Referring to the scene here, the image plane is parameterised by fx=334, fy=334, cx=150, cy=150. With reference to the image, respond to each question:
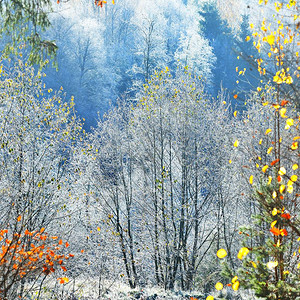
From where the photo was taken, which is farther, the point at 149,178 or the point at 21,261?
the point at 149,178

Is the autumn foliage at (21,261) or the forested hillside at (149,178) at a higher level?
the forested hillside at (149,178)

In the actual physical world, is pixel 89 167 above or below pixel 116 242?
above

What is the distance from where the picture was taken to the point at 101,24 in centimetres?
3953

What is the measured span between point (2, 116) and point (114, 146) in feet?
16.6

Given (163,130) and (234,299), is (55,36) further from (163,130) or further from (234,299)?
(234,299)

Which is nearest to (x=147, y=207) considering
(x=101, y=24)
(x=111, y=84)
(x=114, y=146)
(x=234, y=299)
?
(x=114, y=146)

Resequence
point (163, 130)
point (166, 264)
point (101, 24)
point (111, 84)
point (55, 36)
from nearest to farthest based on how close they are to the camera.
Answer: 1. point (166, 264)
2. point (163, 130)
3. point (55, 36)
4. point (111, 84)
5. point (101, 24)

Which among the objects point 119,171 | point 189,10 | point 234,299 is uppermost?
point 189,10

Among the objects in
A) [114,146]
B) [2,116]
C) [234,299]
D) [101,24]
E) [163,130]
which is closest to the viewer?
[234,299]

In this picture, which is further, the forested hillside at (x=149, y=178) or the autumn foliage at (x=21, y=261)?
the forested hillside at (x=149, y=178)

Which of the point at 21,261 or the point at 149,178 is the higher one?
the point at 149,178

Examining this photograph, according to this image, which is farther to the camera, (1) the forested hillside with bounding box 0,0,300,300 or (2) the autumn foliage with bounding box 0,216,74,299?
(1) the forested hillside with bounding box 0,0,300,300

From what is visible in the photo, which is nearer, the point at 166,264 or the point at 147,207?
the point at 166,264

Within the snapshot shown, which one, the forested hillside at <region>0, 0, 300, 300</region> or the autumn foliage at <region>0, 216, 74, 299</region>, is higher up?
the forested hillside at <region>0, 0, 300, 300</region>
